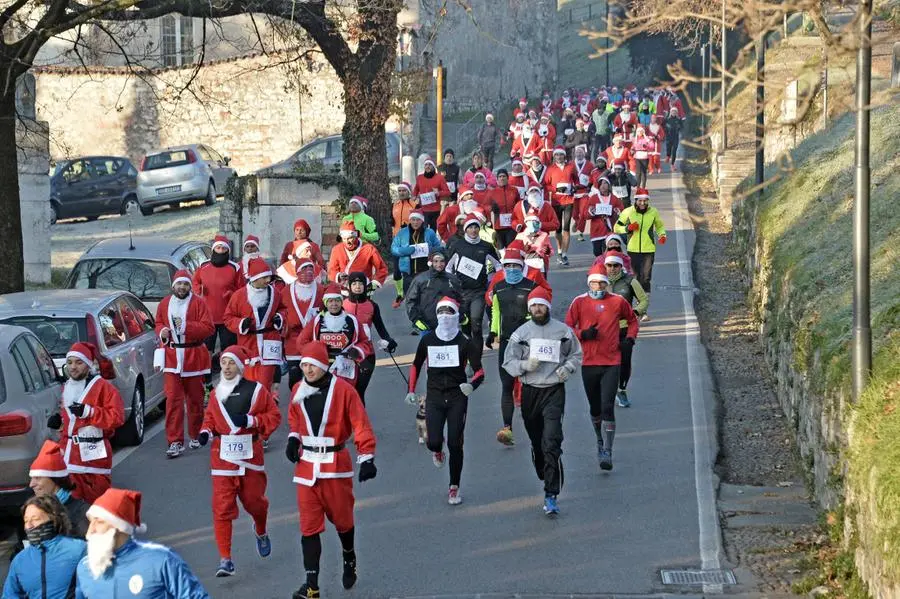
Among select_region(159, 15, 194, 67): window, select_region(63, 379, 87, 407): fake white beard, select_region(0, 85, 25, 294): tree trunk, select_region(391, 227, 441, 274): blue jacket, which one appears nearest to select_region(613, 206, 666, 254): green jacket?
select_region(391, 227, 441, 274): blue jacket

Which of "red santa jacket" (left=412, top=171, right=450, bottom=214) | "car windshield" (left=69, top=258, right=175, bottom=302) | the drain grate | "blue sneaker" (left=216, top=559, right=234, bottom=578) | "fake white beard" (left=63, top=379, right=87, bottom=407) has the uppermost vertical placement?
"red santa jacket" (left=412, top=171, right=450, bottom=214)

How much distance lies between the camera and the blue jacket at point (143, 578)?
20.3ft

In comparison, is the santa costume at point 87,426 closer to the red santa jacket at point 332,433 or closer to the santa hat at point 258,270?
the red santa jacket at point 332,433

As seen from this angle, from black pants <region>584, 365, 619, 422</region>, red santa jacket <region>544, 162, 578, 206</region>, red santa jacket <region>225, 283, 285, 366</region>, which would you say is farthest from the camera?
red santa jacket <region>544, 162, 578, 206</region>

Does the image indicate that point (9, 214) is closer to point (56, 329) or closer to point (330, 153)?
point (56, 329)

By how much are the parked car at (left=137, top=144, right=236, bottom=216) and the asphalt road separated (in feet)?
63.8

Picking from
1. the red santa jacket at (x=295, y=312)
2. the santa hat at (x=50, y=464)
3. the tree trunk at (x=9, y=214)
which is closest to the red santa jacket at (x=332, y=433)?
the santa hat at (x=50, y=464)

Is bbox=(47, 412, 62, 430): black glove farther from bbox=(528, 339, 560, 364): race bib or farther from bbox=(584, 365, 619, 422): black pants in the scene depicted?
bbox=(584, 365, 619, 422): black pants

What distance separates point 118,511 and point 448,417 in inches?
237

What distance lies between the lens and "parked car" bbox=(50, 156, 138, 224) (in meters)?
35.4

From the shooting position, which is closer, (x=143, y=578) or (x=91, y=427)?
(x=143, y=578)

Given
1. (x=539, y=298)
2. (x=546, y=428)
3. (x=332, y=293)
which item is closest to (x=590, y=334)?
(x=539, y=298)

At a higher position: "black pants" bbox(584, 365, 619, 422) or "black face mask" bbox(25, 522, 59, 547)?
"black face mask" bbox(25, 522, 59, 547)

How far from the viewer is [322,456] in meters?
9.71
